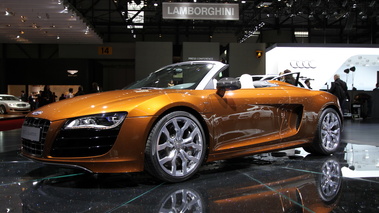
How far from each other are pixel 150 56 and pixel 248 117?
52.5 ft

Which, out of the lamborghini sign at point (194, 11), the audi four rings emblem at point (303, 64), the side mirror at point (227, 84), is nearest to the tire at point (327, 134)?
the side mirror at point (227, 84)

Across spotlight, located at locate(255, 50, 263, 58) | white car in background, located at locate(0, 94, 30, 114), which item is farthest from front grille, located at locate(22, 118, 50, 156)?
spotlight, located at locate(255, 50, 263, 58)

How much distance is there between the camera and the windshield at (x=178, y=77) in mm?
3438

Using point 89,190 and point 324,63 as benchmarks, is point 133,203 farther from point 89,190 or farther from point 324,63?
point 324,63

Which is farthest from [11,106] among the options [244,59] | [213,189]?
[213,189]

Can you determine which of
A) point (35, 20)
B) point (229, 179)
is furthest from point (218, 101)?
point (35, 20)

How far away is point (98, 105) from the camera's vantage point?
2.74 meters

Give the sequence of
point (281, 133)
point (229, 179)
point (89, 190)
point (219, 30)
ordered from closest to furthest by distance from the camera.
Answer: point (89, 190)
point (229, 179)
point (281, 133)
point (219, 30)

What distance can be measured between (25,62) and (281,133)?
71.3ft

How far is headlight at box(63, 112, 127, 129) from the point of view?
2.62 m

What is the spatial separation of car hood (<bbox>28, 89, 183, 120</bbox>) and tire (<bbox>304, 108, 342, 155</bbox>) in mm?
2190

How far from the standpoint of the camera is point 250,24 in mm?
20906

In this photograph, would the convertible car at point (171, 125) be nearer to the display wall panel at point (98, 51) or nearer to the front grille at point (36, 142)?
the front grille at point (36, 142)

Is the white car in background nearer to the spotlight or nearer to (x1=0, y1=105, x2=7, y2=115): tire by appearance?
(x1=0, y1=105, x2=7, y2=115): tire
